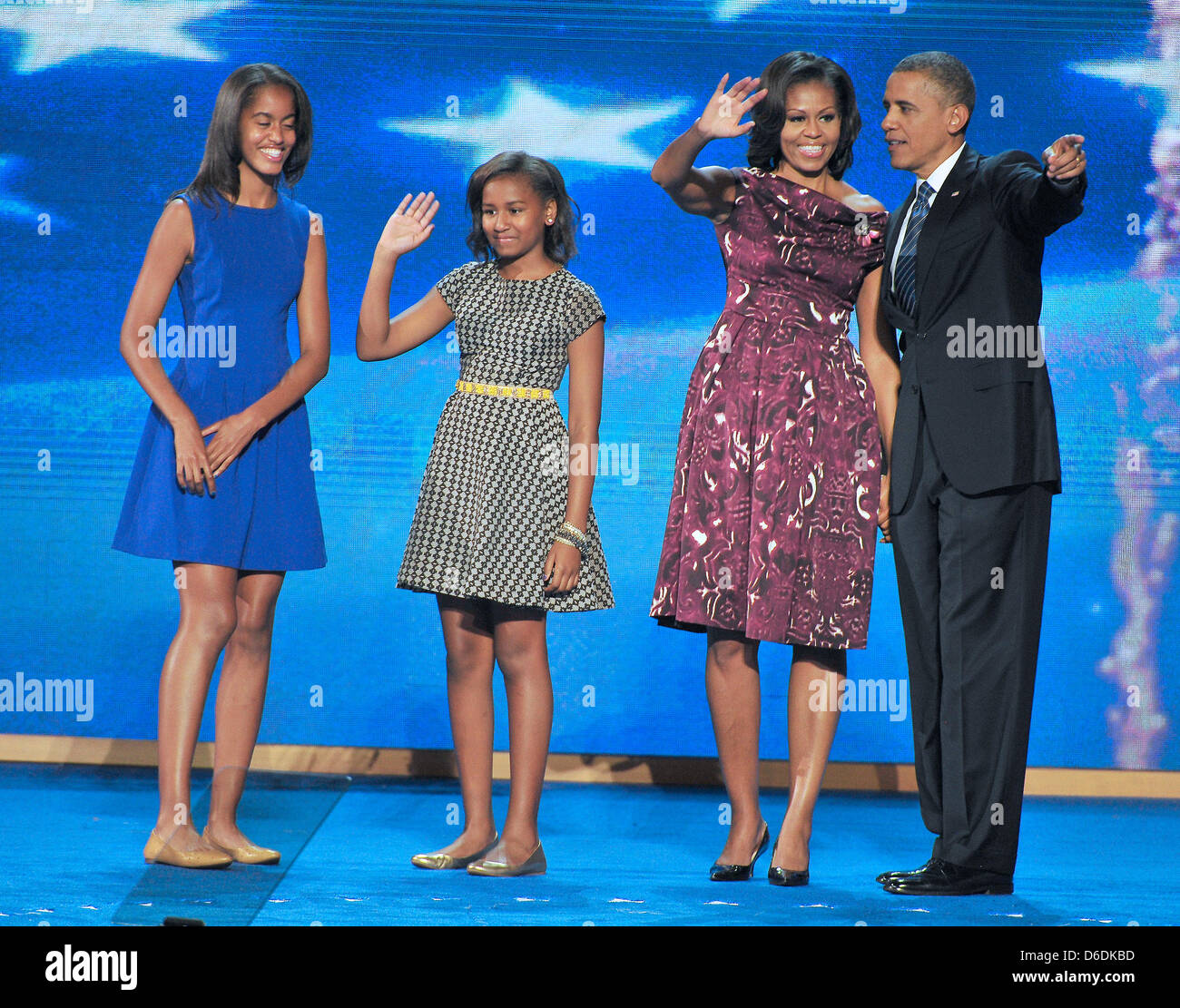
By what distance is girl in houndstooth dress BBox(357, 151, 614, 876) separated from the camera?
2.92 metres

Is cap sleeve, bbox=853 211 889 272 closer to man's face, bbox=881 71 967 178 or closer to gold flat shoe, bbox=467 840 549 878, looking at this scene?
man's face, bbox=881 71 967 178

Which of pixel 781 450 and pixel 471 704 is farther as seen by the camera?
pixel 471 704

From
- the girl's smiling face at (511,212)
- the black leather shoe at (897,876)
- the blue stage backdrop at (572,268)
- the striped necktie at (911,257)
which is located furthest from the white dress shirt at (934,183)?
the blue stage backdrop at (572,268)

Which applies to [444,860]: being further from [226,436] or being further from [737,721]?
[226,436]

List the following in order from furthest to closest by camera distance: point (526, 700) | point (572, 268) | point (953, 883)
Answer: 1. point (572, 268)
2. point (526, 700)
3. point (953, 883)

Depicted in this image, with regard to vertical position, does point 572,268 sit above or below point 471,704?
above

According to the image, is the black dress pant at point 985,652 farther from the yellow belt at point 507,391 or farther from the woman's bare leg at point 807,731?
the yellow belt at point 507,391

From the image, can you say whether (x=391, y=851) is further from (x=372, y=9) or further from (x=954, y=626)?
(x=372, y=9)

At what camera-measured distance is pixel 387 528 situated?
4.25m

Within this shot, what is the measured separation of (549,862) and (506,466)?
0.88 metres

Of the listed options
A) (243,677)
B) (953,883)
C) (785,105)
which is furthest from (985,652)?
(243,677)

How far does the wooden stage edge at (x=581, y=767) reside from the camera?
4238 mm

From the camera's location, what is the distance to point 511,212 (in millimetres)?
2953
